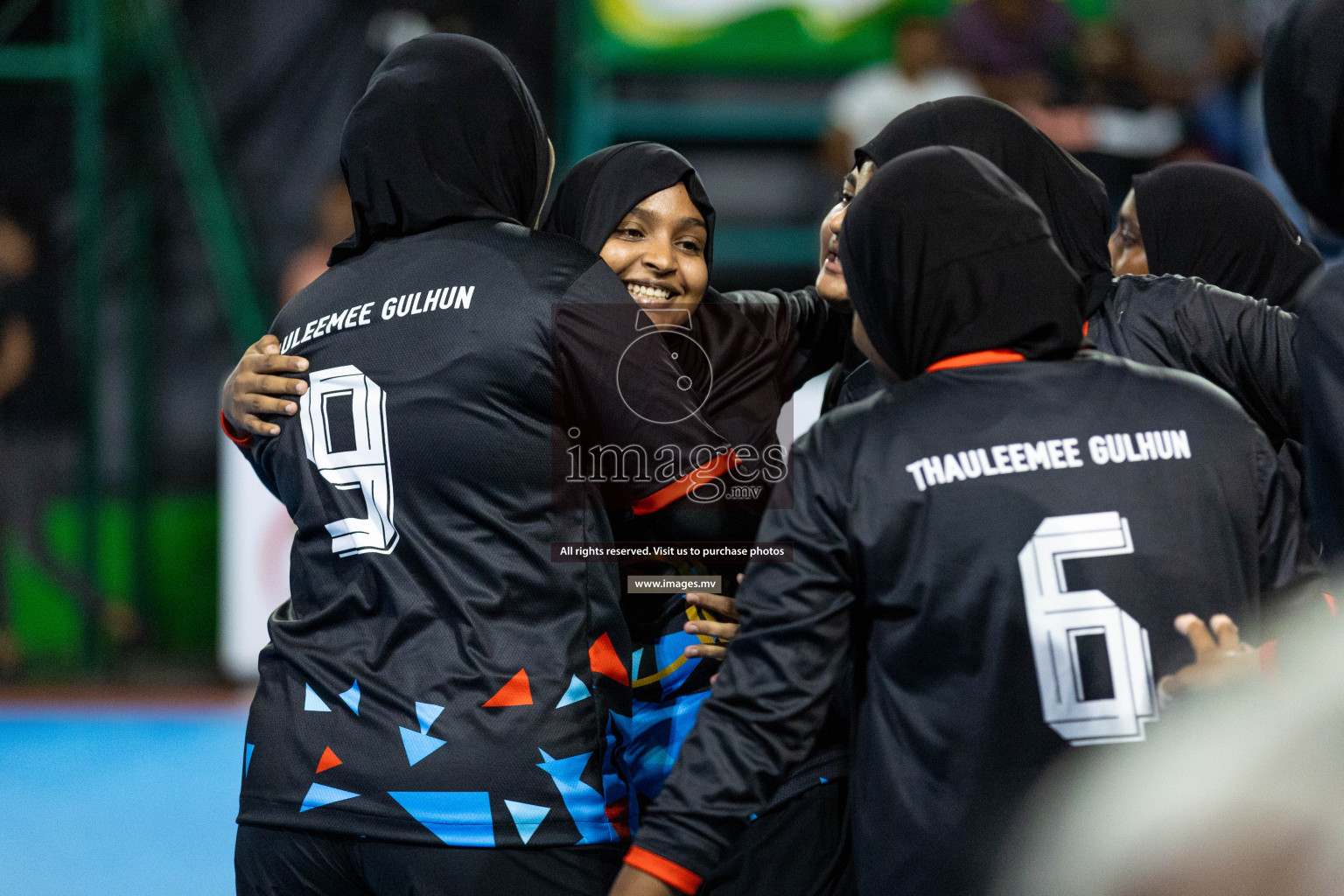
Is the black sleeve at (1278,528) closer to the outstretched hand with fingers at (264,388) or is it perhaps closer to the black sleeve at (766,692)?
the black sleeve at (766,692)

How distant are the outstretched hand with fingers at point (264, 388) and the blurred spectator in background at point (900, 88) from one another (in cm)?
520

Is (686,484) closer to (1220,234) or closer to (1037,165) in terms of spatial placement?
(1037,165)

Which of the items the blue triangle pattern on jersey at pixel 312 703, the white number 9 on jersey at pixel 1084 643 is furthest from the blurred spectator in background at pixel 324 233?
the white number 9 on jersey at pixel 1084 643

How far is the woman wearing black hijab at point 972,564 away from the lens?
1.72 m

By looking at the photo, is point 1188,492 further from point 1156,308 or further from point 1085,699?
point 1156,308

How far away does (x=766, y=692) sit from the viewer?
175cm

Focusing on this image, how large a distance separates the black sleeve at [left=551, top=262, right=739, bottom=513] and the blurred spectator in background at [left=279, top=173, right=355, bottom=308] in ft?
17.8

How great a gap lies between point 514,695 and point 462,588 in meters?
0.18

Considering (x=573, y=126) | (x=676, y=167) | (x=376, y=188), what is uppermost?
(x=573, y=126)

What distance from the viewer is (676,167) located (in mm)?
2793

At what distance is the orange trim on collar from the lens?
1808 mm

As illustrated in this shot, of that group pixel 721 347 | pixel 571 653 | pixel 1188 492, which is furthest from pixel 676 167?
pixel 1188 492

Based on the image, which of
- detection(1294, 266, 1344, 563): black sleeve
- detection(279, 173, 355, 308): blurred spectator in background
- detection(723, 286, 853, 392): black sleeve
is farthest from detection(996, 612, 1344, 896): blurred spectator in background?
detection(279, 173, 355, 308): blurred spectator in background

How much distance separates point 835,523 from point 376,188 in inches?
39.4
